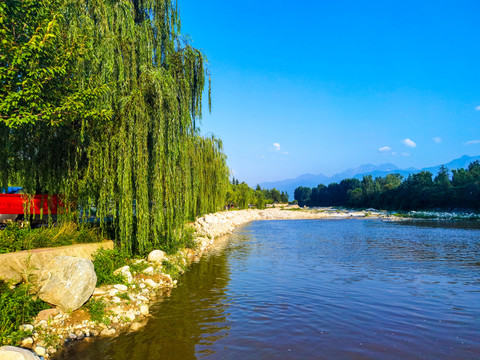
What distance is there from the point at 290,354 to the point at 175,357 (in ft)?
6.75

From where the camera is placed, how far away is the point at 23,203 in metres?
8.86

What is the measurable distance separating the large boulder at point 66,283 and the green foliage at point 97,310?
158 millimetres

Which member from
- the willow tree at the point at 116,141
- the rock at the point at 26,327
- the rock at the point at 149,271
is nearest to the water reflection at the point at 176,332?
the rock at the point at 26,327

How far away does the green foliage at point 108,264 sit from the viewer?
25.1ft

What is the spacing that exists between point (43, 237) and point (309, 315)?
7106 millimetres

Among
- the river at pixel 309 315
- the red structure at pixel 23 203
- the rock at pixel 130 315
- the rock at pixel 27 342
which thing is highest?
the red structure at pixel 23 203

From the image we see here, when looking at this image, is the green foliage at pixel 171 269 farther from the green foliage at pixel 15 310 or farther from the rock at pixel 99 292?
the green foliage at pixel 15 310

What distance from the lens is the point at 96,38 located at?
8.95 m

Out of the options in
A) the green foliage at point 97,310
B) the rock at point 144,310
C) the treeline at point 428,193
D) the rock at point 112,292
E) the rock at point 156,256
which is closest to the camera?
the green foliage at point 97,310

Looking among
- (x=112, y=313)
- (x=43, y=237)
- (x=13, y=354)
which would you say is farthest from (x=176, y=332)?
(x=43, y=237)

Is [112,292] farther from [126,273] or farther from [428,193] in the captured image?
[428,193]

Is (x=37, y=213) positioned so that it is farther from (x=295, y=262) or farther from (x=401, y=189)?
(x=401, y=189)

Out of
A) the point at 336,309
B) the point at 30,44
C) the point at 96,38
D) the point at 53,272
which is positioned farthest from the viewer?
the point at 96,38

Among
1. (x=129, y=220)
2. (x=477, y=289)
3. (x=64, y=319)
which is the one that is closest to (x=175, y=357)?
(x=64, y=319)
